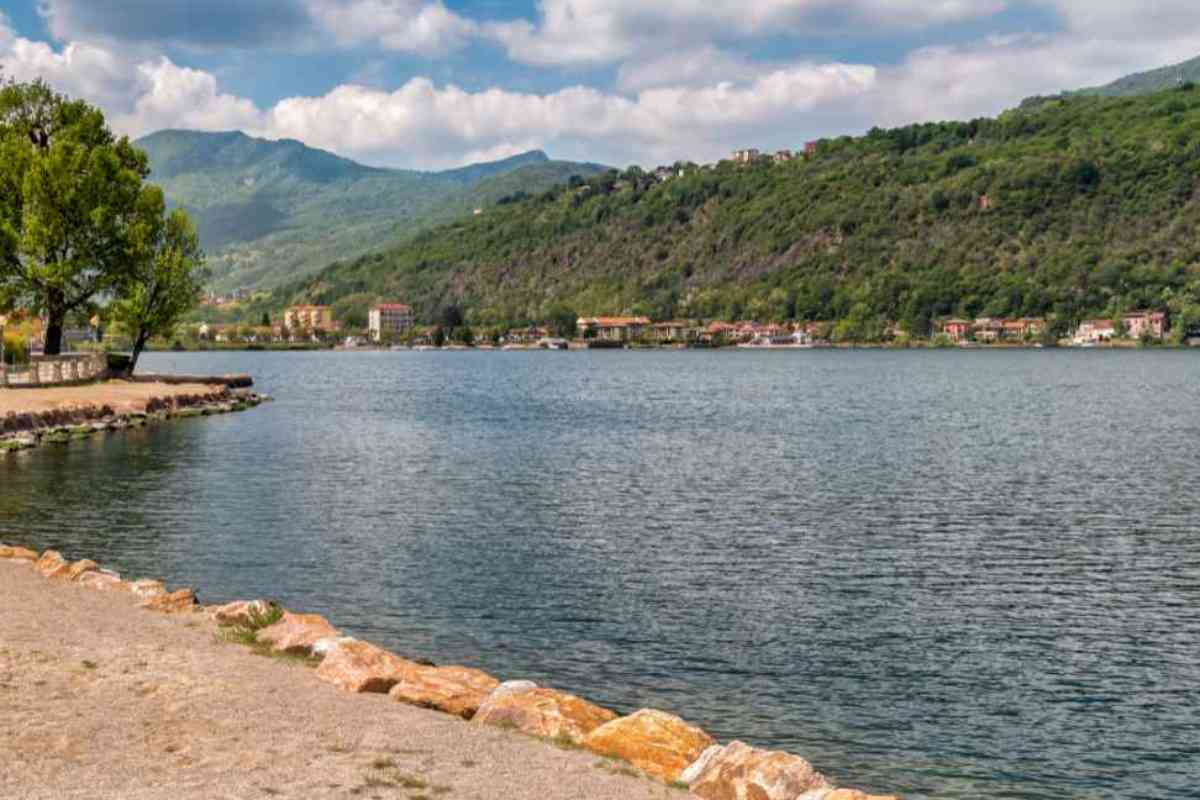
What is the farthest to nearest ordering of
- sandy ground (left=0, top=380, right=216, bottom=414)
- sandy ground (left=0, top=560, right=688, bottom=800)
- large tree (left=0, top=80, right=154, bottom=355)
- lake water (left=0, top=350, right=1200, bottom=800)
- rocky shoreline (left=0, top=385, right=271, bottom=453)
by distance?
large tree (left=0, top=80, right=154, bottom=355) → sandy ground (left=0, top=380, right=216, bottom=414) → rocky shoreline (left=0, top=385, right=271, bottom=453) → lake water (left=0, top=350, right=1200, bottom=800) → sandy ground (left=0, top=560, right=688, bottom=800)

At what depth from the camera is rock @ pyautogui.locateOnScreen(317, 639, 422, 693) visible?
16891 mm

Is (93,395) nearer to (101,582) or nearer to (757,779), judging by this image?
(101,582)

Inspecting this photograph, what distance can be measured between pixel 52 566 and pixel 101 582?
222cm

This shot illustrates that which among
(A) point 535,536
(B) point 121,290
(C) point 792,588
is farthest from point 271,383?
(C) point 792,588

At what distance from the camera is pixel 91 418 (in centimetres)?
6856

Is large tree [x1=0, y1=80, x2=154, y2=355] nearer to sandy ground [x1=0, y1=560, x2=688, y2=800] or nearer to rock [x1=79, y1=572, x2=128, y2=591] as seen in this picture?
rock [x1=79, y1=572, x2=128, y2=591]

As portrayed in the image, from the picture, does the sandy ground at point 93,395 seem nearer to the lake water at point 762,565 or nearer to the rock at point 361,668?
the lake water at point 762,565

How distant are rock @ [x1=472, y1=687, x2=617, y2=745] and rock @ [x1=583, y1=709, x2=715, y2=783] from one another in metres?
0.40

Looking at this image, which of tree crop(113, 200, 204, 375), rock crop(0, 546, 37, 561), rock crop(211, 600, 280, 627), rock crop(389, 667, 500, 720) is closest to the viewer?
rock crop(389, 667, 500, 720)

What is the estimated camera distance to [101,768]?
1279cm

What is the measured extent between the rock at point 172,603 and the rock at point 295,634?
9.39ft

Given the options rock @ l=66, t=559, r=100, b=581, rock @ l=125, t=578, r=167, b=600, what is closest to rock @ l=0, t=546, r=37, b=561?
rock @ l=66, t=559, r=100, b=581

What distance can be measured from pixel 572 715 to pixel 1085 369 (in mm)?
196155

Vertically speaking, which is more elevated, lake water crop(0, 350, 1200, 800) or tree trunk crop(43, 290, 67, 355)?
tree trunk crop(43, 290, 67, 355)
